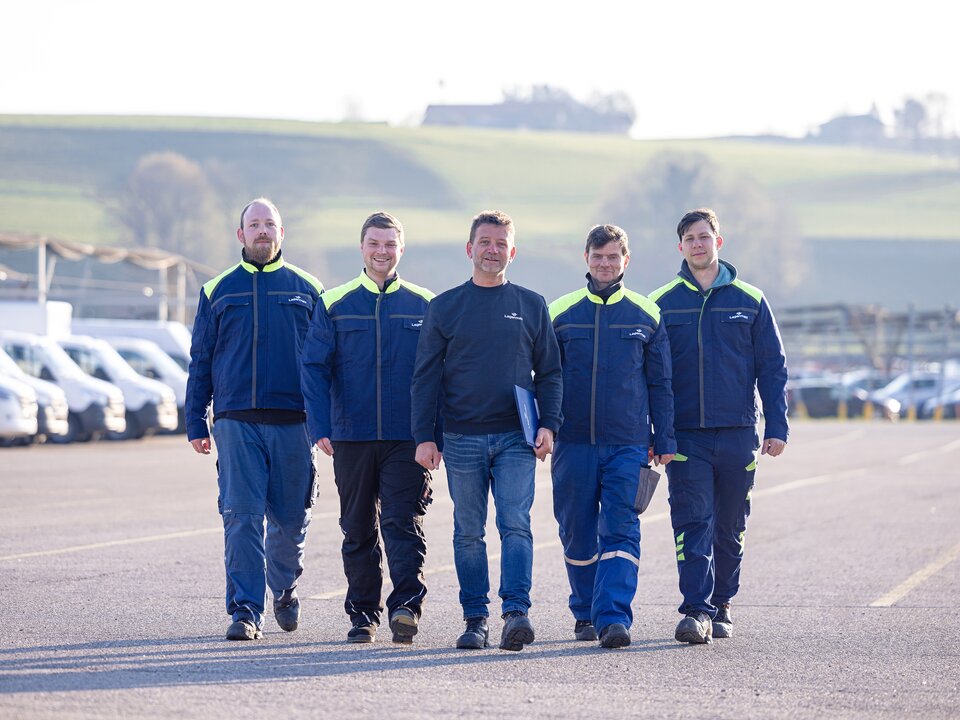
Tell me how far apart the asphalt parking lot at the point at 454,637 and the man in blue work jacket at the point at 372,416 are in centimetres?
37

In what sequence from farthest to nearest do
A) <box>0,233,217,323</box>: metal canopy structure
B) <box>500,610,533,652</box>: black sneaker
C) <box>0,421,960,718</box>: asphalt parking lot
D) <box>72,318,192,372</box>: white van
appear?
<box>0,233,217,323</box>: metal canopy structure, <box>72,318,192,372</box>: white van, <box>500,610,533,652</box>: black sneaker, <box>0,421,960,718</box>: asphalt parking lot

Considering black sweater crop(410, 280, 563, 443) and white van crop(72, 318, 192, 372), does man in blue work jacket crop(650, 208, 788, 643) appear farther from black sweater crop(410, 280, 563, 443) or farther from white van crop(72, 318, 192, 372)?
white van crop(72, 318, 192, 372)

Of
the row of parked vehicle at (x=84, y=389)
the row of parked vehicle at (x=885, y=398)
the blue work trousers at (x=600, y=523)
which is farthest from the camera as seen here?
the row of parked vehicle at (x=885, y=398)

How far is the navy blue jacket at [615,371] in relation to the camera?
8.83 m

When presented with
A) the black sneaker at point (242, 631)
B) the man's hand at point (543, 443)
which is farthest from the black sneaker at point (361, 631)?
the man's hand at point (543, 443)

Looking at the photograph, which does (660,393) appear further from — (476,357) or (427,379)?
(427,379)

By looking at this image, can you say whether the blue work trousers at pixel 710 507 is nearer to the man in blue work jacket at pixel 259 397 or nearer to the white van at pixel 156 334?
the man in blue work jacket at pixel 259 397

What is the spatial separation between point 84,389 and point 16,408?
11.4 ft

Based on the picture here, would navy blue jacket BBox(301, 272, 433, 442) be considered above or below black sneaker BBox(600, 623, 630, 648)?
above

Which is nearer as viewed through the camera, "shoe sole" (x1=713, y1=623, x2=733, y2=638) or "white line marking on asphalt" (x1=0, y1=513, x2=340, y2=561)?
"shoe sole" (x1=713, y1=623, x2=733, y2=638)

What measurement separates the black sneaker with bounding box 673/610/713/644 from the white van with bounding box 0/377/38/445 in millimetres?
19842

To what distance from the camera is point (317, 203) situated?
369 feet

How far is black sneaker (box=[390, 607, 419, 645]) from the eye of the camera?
335 inches

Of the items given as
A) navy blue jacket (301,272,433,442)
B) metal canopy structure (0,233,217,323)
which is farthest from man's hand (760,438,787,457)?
metal canopy structure (0,233,217,323)
